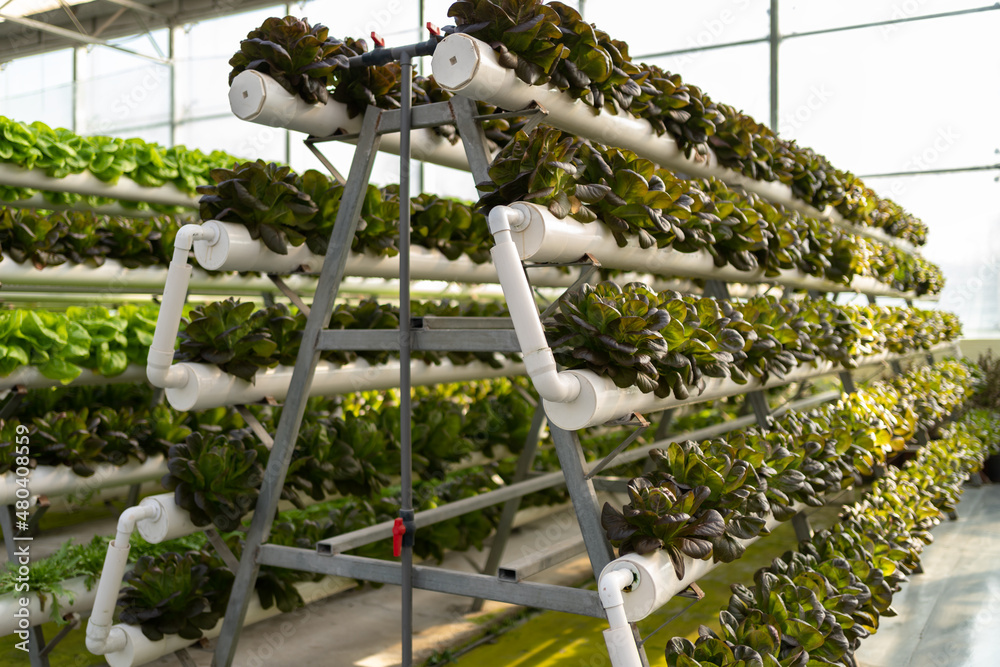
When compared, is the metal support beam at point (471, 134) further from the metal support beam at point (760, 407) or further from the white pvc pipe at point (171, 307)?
the metal support beam at point (760, 407)

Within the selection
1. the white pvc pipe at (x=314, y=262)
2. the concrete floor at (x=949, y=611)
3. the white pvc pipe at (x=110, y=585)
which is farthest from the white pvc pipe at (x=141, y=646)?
the concrete floor at (x=949, y=611)

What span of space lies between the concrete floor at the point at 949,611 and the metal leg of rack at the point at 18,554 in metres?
2.54

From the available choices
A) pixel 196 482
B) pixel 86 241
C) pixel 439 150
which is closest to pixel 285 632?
pixel 196 482

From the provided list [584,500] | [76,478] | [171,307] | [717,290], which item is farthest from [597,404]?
[76,478]

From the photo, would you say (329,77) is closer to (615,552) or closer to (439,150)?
(439,150)

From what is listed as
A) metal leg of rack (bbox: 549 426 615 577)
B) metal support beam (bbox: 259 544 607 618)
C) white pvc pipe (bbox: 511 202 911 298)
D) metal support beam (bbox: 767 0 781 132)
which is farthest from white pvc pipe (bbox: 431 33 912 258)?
metal support beam (bbox: 767 0 781 132)

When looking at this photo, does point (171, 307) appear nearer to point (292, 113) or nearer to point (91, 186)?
point (292, 113)

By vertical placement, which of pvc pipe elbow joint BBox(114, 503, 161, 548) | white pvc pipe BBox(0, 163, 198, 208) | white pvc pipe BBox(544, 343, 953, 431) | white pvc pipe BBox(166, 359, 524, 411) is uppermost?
white pvc pipe BBox(0, 163, 198, 208)

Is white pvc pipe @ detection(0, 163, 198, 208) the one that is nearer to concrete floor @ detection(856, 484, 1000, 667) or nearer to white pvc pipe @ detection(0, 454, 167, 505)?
white pvc pipe @ detection(0, 454, 167, 505)

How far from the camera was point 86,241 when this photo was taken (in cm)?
302

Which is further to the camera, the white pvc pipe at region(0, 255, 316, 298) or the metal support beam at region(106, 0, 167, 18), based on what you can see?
the metal support beam at region(106, 0, 167, 18)

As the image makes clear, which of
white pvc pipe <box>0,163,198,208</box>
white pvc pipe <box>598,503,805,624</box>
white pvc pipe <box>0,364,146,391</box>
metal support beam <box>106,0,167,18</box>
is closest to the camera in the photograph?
white pvc pipe <box>598,503,805,624</box>

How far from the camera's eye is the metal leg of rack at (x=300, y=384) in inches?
86.4

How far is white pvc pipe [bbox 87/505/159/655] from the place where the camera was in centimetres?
199
